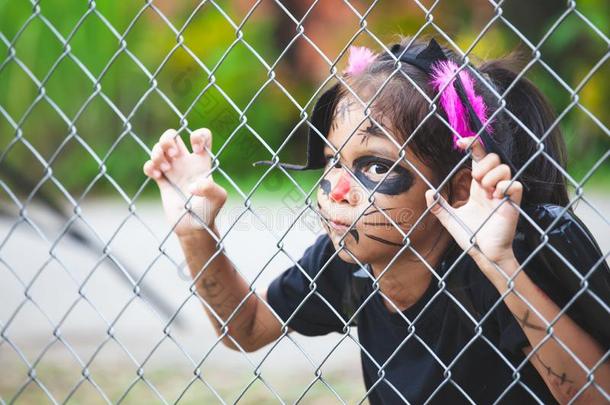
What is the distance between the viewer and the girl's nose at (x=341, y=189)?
1871 mm

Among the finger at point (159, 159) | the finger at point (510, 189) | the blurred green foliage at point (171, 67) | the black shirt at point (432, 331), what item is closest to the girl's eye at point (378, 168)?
the black shirt at point (432, 331)

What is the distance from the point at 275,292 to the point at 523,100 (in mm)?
952

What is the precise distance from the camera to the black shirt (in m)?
1.81

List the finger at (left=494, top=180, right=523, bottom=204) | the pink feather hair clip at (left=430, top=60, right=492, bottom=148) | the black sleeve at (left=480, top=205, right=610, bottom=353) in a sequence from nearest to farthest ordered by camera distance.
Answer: the finger at (left=494, top=180, right=523, bottom=204)
the black sleeve at (left=480, top=205, right=610, bottom=353)
the pink feather hair clip at (left=430, top=60, right=492, bottom=148)

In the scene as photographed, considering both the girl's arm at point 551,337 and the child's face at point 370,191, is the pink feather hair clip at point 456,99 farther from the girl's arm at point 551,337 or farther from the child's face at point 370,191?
the girl's arm at point 551,337

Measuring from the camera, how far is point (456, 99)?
69.2 inches

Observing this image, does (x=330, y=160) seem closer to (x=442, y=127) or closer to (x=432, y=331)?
(x=442, y=127)

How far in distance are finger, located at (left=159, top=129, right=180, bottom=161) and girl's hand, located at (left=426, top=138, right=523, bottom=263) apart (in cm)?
82

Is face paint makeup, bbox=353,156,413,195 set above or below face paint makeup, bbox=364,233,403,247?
above

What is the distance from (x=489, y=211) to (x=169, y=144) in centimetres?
91

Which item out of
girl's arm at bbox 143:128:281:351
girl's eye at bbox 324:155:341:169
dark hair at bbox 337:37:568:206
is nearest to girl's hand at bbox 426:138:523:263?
dark hair at bbox 337:37:568:206

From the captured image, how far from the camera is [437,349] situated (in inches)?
78.2

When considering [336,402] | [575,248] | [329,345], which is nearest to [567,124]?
[329,345]

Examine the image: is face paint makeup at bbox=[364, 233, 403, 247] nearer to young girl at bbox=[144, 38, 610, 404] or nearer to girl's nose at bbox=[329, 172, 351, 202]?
young girl at bbox=[144, 38, 610, 404]
